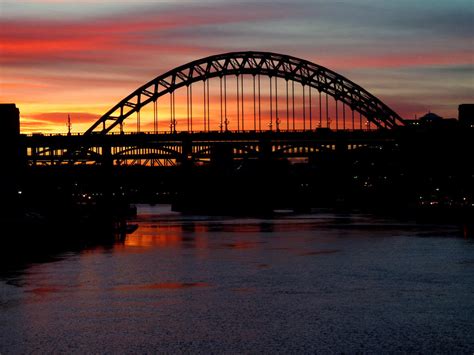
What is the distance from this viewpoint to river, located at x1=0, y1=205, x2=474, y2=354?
75.0ft

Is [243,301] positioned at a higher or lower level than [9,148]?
lower

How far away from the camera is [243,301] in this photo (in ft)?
96.3

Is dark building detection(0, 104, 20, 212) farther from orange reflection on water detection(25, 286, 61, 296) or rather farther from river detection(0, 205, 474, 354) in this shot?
orange reflection on water detection(25, 286, 61, 296)

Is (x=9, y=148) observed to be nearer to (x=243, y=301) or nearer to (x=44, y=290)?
(x=44, y=290)

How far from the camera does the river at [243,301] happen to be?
2288cm

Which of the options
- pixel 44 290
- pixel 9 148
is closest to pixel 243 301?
pixel 44 290

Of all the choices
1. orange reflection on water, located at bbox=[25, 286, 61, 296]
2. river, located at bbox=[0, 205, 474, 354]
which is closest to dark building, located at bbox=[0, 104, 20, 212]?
river, located at bbox=[0, 205, 474, 354]

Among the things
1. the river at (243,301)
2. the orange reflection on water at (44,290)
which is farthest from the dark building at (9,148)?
the orange reflection on water at (44,290)

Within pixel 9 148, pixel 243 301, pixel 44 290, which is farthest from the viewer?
pixel 9 148

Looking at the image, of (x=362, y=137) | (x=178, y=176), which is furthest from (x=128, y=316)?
(x=178, y=176)

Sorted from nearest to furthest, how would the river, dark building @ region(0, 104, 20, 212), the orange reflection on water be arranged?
the river, the orange reflection on water, dark building @ region(0, 104, 20, 212)

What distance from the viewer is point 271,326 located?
974 inches

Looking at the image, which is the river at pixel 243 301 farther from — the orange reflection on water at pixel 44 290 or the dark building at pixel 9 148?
the dark building at pixel 9 148

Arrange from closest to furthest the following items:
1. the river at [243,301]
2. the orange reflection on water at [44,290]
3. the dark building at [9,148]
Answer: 1. the river at [243,301]
2. the orange reflection on water at [44,290]
3. the dark building at [9,148]
